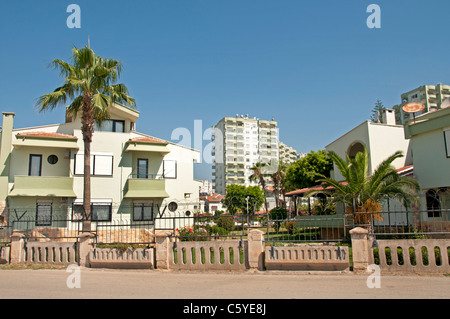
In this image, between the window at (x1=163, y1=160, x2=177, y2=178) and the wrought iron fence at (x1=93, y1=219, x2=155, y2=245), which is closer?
the wrought iron fence at (x1=93, y1=219, x2=155, y2=245)

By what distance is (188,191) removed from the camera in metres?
29.3

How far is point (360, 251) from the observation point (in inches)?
380

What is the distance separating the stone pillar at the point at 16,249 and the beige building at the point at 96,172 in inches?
432

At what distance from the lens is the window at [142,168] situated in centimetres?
2799

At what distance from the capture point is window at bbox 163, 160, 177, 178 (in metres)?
28.7

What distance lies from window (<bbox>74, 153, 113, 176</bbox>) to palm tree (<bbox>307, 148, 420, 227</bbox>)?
51.4 feet

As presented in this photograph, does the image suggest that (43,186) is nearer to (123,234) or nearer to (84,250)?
(123,234)

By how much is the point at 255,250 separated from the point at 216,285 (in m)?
1.79

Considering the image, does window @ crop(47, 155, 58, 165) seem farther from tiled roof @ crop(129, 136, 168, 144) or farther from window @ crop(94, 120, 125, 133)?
tiled roof @ crop(129, 136, 168, 144)

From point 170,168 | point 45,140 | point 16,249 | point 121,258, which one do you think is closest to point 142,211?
point 170,168

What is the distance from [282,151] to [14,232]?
403 ft
